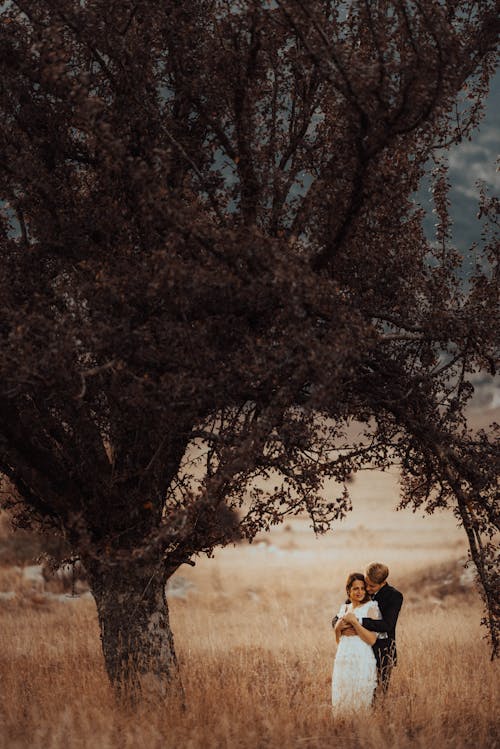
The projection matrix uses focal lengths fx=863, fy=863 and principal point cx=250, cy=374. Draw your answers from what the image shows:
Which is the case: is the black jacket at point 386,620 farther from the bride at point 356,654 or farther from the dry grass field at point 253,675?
the dry grass field at point 253,675

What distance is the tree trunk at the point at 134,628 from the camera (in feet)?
33.3

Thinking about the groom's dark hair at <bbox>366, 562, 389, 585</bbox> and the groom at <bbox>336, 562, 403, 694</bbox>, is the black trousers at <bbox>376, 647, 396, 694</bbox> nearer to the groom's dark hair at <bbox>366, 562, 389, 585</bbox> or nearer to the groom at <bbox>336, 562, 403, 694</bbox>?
the groom at <bbox>336, 562, 403, 694</bbox>

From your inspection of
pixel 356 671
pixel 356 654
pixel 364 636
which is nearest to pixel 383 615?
pixel 364 636

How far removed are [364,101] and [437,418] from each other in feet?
13.3

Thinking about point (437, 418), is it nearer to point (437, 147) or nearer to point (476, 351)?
point (476, 351)

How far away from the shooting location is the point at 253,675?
13.0m

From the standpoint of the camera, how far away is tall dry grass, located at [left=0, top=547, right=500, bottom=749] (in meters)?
8.92

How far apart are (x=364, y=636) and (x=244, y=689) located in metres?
1.87

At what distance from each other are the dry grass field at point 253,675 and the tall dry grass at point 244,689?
0.02m

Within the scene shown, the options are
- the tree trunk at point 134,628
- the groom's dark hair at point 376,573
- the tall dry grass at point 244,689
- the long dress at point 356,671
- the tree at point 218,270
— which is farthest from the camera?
the tree trunk at point 134,628

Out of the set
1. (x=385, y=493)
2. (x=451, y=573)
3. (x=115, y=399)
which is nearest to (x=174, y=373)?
(x=115, y=399)

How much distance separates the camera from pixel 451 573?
1150 inches

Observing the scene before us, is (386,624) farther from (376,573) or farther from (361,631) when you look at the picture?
(376,573)

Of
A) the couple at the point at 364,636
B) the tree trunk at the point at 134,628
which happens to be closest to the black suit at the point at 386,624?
the couple at the point at 364,636
